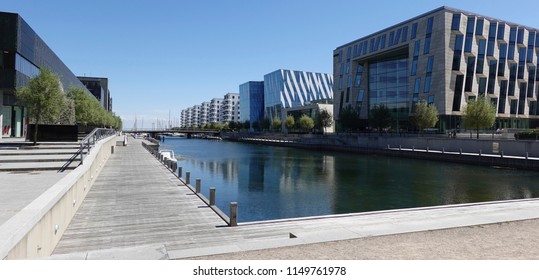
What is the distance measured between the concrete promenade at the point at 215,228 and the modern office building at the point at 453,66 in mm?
64875

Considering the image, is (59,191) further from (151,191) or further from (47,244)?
(151,191)

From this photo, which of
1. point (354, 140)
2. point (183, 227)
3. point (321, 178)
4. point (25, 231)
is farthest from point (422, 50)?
point (25, 231)

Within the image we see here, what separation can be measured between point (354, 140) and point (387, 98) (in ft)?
58.0

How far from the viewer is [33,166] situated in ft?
55.8

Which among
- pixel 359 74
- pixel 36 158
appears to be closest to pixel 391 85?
pixel 359 74

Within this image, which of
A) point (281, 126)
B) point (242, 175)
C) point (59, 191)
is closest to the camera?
point (59, 191)

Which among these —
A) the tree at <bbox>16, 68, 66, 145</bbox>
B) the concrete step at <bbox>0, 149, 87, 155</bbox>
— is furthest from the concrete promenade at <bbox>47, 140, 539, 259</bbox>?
the tree at <bbox>16, 68, 66, 145</bbox>

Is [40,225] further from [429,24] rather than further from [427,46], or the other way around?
[429,24]

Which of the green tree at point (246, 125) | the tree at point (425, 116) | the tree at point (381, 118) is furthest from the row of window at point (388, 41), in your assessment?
the green tree at point (246, 125)

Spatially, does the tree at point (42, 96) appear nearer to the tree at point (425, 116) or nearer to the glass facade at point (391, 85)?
the tree at point (425, 116)

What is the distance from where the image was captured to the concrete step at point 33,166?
16.4m

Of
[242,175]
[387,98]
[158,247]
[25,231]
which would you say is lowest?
[242,175]

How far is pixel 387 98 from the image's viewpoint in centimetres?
8800

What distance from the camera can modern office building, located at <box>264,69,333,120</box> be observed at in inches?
6181
